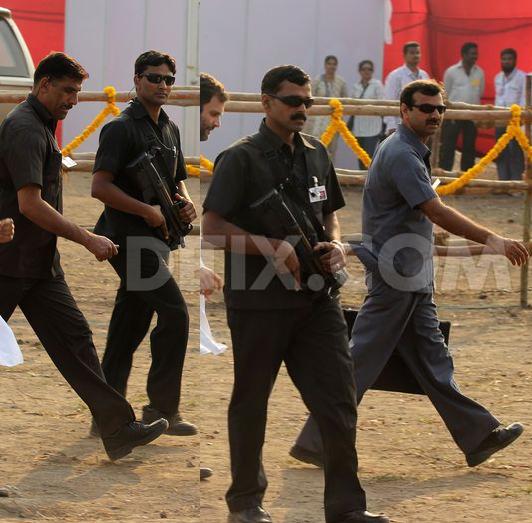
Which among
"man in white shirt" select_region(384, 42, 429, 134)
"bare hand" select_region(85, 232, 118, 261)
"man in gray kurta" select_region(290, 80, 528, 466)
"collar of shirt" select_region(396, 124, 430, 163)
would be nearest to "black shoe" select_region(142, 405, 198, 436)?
"man in gray kurta" select_region(290, 80, 528, 466)

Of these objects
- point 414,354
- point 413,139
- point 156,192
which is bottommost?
point 414,354

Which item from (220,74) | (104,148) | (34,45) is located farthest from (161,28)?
(220,74)

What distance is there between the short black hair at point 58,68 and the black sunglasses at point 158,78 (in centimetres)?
39

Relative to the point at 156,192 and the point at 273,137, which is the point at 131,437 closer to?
the point at 156,192

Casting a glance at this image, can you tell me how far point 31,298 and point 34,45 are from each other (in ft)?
8.30

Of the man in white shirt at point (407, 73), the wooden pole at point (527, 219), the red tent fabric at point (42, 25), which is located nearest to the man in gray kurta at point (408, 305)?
the red tent fabric at point (42, 25)

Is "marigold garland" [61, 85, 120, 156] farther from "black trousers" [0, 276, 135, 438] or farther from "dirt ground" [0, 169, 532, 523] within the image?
"black trousers" [0, 276, 135, 438]

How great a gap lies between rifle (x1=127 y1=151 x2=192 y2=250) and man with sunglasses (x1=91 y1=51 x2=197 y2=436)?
0.02 m

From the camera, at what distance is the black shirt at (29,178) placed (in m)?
5.56

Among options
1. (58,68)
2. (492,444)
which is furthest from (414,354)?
(58,68)

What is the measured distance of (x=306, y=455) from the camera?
6191 millimetres

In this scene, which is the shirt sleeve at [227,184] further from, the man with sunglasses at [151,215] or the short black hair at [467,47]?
the short black hair at [467,47]

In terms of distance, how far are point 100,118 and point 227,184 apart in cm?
242

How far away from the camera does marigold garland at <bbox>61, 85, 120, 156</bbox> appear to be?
22.8ft
